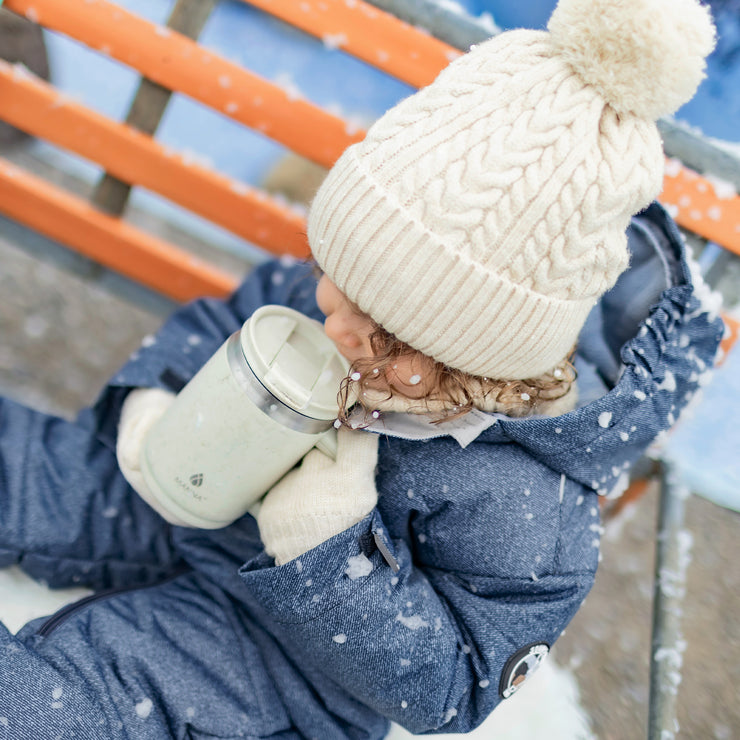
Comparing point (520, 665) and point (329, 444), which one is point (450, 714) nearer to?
point (520, 665)

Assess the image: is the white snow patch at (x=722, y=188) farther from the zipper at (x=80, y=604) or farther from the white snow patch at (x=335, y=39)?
the zipper at (x=80, y=604)

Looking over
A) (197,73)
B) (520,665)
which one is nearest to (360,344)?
(520,665)

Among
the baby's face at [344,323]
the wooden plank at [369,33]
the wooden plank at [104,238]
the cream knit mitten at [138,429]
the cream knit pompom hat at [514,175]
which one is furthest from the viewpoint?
the wooden plank at [104,238]

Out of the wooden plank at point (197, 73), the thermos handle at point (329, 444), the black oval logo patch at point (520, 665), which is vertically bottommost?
the black oval logo patch at point (520, 665)

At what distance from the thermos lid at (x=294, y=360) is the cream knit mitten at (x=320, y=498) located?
0.10 metres

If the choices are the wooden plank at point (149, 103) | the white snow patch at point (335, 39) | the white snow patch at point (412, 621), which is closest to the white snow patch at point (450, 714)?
the white snow patch at point (412, 621)

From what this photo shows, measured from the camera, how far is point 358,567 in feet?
3.34

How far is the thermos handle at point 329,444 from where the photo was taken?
1.05 meters

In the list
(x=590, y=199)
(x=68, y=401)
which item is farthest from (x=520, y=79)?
(x=68, y=401)

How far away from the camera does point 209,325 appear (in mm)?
1451

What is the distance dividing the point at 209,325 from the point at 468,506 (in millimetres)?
724

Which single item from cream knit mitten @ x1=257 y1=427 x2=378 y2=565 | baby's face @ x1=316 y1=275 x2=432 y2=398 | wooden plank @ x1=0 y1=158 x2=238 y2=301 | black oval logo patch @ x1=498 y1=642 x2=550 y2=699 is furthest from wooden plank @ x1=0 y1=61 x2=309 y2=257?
black oval logo patch @ x1=498 y1=642 x2=550 y2=699

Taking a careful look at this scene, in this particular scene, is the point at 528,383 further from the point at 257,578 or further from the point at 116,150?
the point at 116,150

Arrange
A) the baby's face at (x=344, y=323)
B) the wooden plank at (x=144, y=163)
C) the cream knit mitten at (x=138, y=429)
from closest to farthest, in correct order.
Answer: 1. the baby's face at (x=344, y=323)
2. the cream knit mitten at (x=138, y=429)
3. the wooden plank at (x=144, y=163)
